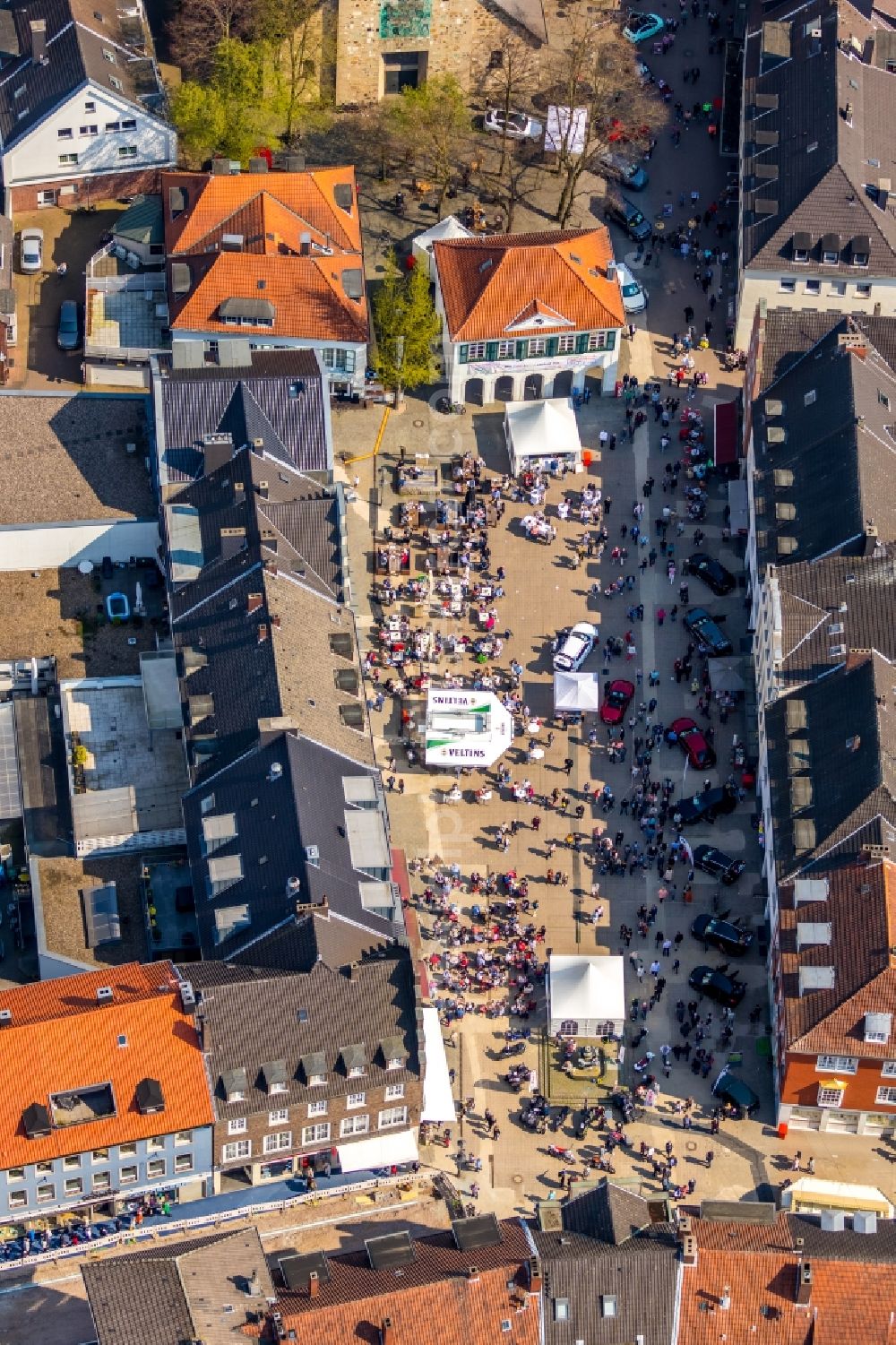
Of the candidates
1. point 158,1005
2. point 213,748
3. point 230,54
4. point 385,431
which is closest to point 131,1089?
point 158,1005

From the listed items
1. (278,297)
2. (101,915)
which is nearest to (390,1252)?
(101,915)

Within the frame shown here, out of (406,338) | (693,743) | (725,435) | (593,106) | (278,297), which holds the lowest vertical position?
(693,743)

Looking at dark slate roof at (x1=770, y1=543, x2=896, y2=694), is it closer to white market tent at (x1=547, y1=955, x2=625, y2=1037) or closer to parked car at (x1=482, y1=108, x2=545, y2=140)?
white market tent at (x1=547, y1=955, x2=625, y2=1037)

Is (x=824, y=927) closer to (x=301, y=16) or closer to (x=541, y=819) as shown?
(x=541, y=819)

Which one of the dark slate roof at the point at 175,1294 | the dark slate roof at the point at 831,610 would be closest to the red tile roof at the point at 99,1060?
the dark slate roof at the point at 175,1294

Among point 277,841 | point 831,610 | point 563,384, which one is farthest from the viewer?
point 563,384

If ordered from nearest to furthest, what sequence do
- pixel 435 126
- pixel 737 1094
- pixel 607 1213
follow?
pixel 607 1213 → pixel 737 1094 → pixel 435 126

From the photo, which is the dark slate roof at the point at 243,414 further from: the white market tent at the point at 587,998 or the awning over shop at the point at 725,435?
the white market tent at the point at 587,998

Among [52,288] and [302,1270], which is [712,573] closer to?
[52,288]

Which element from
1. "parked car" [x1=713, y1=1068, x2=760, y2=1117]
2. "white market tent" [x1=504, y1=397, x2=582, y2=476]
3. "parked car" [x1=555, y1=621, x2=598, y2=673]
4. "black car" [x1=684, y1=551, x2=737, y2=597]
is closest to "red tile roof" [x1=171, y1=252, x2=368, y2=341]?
"white market tent" [x1=504, y1=397, x2=582, y2=476]
